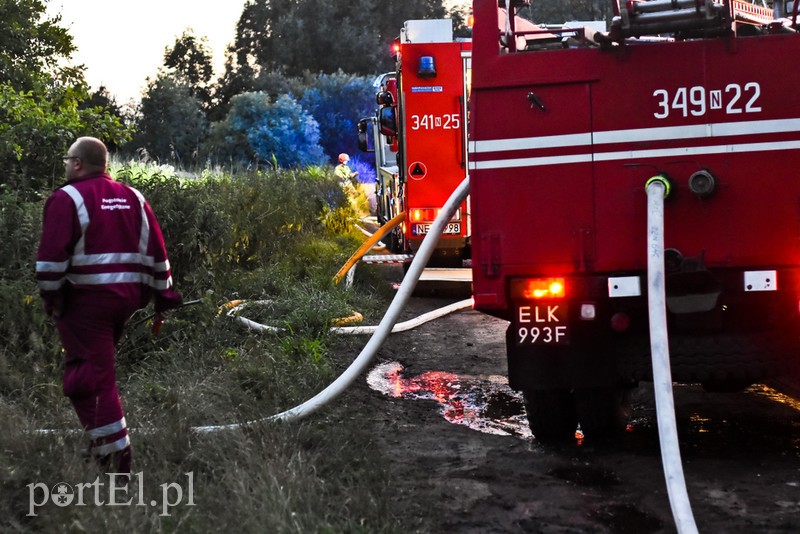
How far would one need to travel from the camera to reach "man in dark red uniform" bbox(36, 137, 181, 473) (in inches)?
209

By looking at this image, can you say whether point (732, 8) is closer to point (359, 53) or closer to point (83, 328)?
point (83, 328)

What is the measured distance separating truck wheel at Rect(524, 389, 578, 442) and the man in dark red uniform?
2.42 meters

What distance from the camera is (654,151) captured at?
5.73 meters

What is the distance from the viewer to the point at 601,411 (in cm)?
634

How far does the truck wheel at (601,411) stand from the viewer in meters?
6.31

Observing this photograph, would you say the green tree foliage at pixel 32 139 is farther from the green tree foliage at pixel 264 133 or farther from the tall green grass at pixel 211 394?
the green tree foliage at pixel 264 133

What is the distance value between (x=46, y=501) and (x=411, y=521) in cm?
172

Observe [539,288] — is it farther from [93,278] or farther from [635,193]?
[93,278]

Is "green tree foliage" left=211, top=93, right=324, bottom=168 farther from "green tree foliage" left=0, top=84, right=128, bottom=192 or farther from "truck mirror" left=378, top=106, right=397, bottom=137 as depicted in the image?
"green tree foliage" left=0, top=84, right=128, bottom=192

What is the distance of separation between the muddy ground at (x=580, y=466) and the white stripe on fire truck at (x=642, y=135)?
5.90 ft

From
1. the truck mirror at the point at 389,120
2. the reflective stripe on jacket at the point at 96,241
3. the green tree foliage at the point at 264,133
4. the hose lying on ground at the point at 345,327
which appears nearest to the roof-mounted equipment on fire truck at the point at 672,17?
the reflective stripe on jacket at the point at 96,241

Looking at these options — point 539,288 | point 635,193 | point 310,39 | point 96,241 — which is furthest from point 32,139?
point 310,39

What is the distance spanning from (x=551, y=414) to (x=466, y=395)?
1728 millimetres

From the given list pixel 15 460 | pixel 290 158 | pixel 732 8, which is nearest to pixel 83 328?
pixel 15 460
